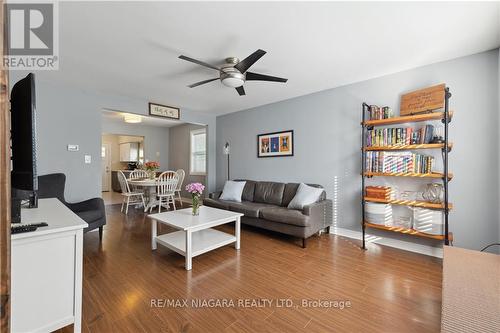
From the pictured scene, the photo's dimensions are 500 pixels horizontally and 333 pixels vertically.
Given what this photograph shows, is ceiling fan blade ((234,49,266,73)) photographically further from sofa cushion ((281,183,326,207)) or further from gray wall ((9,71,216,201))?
gray wall ((9,71,216,201))

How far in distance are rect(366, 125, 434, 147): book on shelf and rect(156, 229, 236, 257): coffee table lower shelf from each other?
2.26 m

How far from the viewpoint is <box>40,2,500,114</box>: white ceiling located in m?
1.71

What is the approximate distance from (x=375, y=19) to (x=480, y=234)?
8.30ft

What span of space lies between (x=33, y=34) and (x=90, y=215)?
204 cm

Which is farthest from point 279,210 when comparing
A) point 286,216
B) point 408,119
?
point 408,119

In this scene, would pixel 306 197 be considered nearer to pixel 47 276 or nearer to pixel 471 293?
pixel 471 293

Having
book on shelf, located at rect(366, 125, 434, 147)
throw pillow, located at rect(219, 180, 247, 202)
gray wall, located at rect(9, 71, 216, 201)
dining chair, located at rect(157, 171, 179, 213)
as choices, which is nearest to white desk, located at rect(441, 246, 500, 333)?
book on shelf, located at rect(366, 125, 434, 147)

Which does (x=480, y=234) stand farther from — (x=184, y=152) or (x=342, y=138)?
(x=184, y=152)

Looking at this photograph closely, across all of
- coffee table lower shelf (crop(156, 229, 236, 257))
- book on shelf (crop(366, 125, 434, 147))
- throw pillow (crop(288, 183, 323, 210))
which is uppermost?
book on shelf (crop(366, 125, 434, 147))

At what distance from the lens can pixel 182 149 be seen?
696 cm

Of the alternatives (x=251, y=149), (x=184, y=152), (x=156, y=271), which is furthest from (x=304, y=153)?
(x=184, y=152)

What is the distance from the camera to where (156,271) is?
2.22 meters

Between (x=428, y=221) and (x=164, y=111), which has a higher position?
(x=164, y=111)

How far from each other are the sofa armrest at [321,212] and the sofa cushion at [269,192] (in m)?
0.79
